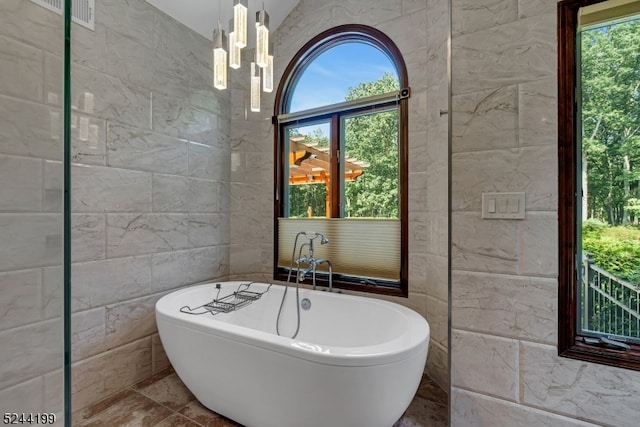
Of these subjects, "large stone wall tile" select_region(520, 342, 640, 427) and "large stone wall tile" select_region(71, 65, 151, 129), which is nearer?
"large stone wall tile" select_region(520, 342, 640, 427)

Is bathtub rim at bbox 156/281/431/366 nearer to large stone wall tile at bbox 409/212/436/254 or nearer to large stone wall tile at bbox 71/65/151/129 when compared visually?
large stone wall tile at bbox 409/212/436/254

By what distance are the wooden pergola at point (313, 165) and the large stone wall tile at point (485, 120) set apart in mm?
1029

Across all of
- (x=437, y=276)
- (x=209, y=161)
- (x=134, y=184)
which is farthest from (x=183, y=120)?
(x=437, y=276)

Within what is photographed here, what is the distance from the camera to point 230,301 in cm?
224

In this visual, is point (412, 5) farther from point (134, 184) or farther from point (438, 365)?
point (438, 365)

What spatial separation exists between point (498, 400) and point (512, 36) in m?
1.53

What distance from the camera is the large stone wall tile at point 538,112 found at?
45.7 inches

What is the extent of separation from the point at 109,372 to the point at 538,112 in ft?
8.61

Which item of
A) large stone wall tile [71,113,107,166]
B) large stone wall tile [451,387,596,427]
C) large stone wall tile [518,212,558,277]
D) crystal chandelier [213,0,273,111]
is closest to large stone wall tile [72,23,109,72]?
large stone wall tile [71,113,107,166]

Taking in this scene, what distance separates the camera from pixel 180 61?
7.27 ft
